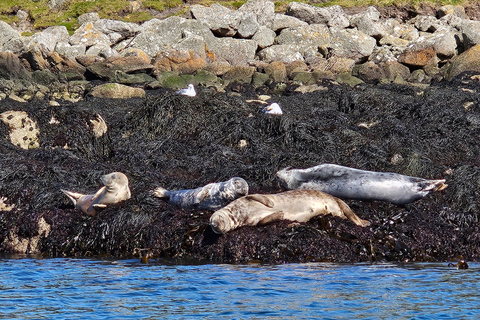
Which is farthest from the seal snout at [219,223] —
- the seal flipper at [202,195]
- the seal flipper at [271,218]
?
the seal flipper at [202,195]

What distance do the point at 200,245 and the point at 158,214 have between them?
726 millimetres

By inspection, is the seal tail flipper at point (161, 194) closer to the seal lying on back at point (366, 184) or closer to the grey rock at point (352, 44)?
the seal lying on back at point (366, 184)

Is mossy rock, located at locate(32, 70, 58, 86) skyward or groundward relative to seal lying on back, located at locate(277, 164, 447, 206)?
skyward

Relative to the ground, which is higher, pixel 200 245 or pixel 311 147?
pixel 311 147

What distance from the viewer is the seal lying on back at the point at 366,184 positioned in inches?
277

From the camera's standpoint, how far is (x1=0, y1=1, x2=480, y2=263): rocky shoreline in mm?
6316

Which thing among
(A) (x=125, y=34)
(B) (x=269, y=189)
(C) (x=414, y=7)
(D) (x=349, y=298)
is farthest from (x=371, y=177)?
(C) (x=414, y=7)

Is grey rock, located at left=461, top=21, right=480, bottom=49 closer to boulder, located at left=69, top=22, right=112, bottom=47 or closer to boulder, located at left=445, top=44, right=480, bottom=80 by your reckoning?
boulder, located at left=445, top=44, right=480, bottom=80

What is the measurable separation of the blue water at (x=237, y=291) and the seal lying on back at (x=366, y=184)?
1259 mm

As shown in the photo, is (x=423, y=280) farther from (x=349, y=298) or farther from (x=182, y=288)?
(x=182, y=288)

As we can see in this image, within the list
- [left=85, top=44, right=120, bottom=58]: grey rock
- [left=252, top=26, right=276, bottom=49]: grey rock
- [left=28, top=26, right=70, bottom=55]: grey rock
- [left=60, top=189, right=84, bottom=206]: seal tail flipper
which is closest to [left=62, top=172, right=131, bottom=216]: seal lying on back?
[left=60, top=189, right=84, bottom=206]: seal tail flipper

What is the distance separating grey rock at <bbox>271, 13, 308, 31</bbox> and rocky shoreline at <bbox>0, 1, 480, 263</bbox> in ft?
43.2

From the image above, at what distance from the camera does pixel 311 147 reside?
386 inches

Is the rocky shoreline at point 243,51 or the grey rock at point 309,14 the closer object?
the rocky shoreline at point 243,51
